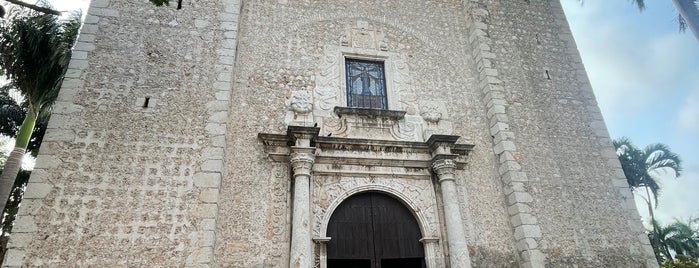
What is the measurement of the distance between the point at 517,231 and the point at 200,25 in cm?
663

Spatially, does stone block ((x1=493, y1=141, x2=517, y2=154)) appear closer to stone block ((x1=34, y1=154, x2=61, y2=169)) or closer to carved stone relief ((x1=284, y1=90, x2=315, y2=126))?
carved stone relief ((x1=284, y1=90, x2=315, y2=126))

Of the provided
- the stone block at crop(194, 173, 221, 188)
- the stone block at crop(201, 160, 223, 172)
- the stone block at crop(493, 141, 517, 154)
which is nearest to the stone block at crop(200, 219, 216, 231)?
the stone block at crop(194, 173, 221, 188)

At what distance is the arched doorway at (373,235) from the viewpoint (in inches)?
247

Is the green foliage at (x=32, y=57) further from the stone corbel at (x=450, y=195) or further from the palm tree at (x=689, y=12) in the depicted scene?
the palm tree at (x=689, y=12)

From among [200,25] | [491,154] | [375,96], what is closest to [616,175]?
[491,154]

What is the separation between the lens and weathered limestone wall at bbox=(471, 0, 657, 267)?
6758 mm

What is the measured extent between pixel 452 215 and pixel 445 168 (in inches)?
32.3

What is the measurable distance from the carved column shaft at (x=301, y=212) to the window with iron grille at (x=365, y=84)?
169cm

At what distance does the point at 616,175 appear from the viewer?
24.8 feet

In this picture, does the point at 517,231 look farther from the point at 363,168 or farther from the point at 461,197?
the point at 363,168

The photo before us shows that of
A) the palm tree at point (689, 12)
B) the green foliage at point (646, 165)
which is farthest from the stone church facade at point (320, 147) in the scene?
the green foliage at point (646, 165)

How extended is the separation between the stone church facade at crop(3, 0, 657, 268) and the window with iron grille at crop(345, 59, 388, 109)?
0.04 metres

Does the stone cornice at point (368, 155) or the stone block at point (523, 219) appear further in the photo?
the stone block at point (523, 219)

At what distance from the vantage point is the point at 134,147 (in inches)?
223
